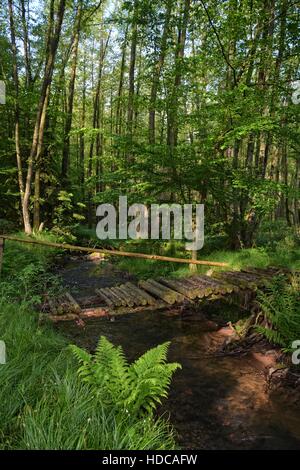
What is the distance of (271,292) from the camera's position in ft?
24.4

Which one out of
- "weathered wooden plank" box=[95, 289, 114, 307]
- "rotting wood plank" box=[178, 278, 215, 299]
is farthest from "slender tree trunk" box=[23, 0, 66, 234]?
"rotting wood plank" box=[178, 278, 215, 299]

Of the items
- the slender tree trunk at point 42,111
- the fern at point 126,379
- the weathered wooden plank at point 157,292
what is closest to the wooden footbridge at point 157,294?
the weathered wooden plank at point 157,292

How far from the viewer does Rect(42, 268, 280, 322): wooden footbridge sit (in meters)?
6.64

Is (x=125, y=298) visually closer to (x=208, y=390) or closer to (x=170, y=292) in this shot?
(x=170, y=292)

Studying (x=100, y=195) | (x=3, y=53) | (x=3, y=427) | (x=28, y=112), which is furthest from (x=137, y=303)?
(x=3, y=53)

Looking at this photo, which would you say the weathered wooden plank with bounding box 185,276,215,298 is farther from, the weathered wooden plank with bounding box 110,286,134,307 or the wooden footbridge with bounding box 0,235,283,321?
the weathered wooden plank with bounding box 110,286,134,307

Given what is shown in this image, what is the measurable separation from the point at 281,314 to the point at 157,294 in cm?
230

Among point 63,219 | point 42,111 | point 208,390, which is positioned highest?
point 42,111

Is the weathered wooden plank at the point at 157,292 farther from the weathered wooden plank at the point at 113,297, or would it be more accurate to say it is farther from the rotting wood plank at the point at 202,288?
the weathered wooden plank at the point at 113,297

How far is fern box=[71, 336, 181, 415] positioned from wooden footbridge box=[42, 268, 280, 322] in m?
2.47

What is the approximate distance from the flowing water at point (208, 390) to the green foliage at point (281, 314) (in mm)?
602

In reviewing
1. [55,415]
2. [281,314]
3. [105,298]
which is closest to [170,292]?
[105,298]

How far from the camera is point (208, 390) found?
5.08 m
